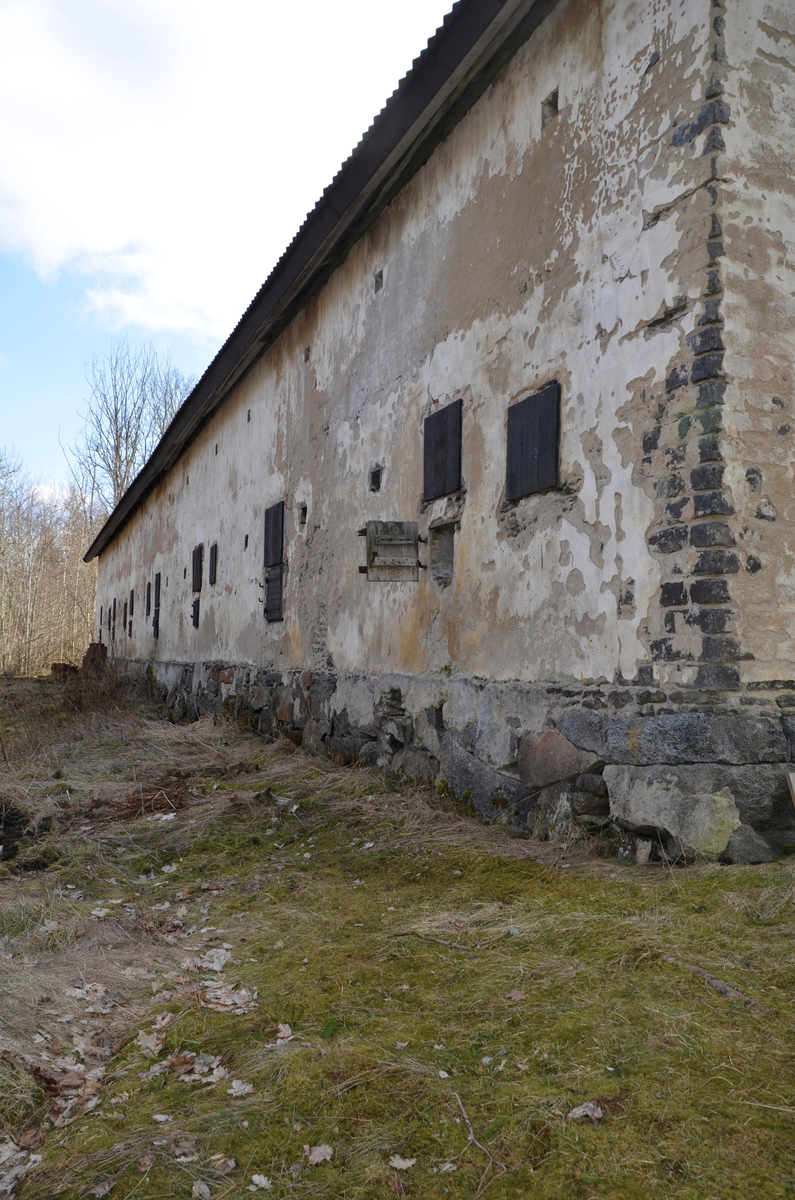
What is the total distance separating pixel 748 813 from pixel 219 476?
10697mm

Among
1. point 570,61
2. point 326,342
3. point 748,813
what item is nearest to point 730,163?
point 570,61

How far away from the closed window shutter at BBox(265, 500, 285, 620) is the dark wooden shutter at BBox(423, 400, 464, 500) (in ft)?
12.1

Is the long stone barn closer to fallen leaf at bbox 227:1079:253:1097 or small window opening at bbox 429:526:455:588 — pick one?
small window opening at bbox 429:526:455:588

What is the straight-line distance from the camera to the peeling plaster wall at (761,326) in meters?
4.01

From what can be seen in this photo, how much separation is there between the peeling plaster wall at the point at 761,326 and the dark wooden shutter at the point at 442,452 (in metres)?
2.36

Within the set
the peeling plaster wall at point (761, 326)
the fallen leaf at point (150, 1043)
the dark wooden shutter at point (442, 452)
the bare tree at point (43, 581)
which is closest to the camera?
the fallen leaf at point (150, 1043)

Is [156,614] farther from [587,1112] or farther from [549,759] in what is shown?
[587,1112]

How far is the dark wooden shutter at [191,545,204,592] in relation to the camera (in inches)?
556

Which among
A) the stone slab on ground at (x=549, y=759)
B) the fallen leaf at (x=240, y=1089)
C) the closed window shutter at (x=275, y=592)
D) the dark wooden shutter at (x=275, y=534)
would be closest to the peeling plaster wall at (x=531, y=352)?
the stone slab on ground at (x=549, y=759)

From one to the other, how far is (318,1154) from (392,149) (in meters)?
6.72

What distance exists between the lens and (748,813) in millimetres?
3846

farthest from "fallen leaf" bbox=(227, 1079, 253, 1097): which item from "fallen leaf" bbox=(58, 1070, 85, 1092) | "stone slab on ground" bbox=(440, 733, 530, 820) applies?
"stone slab on ground" bbox=(440, 733, 530, 820)

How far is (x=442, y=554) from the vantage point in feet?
20.9

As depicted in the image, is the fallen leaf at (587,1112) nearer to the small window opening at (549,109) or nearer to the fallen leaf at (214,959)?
the fallen leaf at (214,959)
